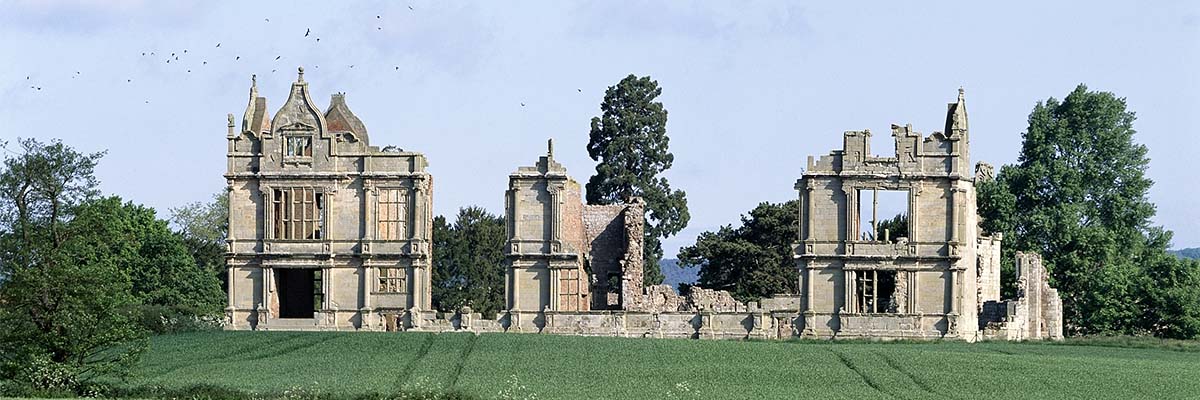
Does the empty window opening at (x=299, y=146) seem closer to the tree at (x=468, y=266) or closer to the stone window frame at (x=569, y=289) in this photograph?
the stone window frame at (x=569, y=289)

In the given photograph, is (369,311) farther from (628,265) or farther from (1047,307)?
(1047,307)

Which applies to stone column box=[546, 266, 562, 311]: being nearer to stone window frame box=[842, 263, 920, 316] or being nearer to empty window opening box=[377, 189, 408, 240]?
empty window opening box=[377, 189, 408, 240]

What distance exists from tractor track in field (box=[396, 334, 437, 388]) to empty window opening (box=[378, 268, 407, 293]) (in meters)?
8.87

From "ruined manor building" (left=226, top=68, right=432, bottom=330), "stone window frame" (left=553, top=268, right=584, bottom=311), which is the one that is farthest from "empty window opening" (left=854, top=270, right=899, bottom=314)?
"ruined manor building" (left=226, top=68, right=432, bottom=330)

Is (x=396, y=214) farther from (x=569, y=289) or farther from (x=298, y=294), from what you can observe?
(x=569, y=289)

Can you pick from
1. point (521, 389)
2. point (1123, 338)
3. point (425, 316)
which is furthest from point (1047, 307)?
point (521, 389)

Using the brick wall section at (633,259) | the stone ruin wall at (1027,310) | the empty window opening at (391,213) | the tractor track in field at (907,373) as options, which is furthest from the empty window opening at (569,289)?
the tractor track in field at (907,373)

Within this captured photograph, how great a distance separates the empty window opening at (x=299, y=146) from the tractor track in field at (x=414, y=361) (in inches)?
503

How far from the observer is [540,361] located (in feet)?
225

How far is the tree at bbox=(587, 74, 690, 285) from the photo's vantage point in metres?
108

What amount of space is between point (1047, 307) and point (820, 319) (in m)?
10.8

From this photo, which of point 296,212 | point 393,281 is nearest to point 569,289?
point 393,281

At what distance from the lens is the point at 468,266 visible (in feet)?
396

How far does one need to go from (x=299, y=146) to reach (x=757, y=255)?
28.6 m
